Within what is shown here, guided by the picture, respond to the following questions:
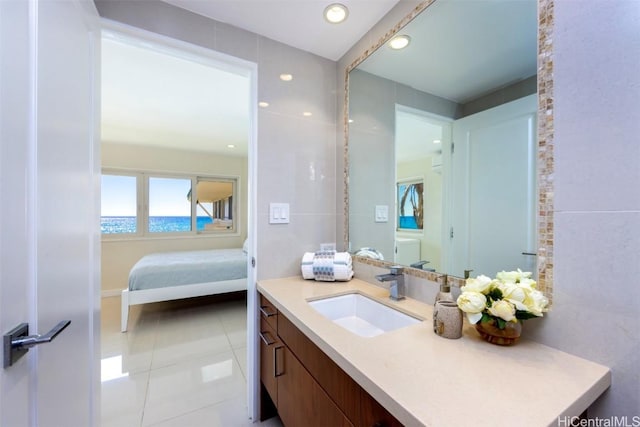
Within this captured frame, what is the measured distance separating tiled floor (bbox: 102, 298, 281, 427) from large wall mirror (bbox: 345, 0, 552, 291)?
1.42 meters

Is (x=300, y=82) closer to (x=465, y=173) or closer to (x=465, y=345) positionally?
(x=465, y=173)

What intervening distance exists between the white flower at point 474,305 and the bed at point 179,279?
3.06 metres

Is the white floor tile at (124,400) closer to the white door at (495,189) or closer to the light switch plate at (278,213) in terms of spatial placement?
the light switch plate at (278,213)

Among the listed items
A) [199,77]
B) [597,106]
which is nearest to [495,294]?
[597,106]

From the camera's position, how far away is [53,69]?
31.3 inches

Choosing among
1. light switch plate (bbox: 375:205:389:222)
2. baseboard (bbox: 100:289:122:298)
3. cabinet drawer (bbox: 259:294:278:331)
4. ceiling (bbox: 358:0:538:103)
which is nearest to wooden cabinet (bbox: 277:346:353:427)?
cabinet drawer (bbox: 259:294:278:331)

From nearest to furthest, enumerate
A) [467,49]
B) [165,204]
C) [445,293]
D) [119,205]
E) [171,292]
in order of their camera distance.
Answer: [445,293] < [467,49] < [171,292] < [119,205] < [165,204]

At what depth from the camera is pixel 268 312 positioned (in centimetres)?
140

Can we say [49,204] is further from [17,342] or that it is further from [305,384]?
[305,384]

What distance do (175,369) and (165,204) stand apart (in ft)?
10.7

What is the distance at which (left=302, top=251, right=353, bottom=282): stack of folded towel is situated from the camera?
155cm

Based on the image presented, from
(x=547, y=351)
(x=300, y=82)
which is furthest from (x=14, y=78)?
(x=547, y=351)

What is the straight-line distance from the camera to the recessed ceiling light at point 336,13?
1360 mm

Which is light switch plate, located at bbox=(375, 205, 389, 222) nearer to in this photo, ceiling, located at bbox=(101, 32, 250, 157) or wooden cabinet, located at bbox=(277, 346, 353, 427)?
wooden cabinet, located at bbox=(277, 346, 353, 427)
